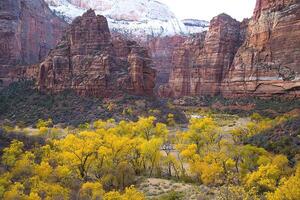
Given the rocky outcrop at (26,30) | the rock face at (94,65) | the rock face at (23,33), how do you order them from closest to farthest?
the rock face at (94,65) < the rock face at (23,33) < the rocky outcrop at (26,30)

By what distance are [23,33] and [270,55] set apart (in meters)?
72.8

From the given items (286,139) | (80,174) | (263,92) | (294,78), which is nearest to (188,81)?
(263,92)

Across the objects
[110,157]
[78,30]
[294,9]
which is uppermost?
[294,9]

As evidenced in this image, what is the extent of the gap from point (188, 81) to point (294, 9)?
49709 millimetres

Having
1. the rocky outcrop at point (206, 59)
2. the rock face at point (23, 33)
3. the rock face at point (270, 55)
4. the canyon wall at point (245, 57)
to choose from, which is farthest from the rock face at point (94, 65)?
the rocky outcrop at point (206, 59)

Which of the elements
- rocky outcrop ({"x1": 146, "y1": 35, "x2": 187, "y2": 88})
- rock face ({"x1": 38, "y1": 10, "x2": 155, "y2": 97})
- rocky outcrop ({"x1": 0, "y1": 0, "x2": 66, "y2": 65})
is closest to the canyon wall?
rock face ({"x1": 38, "y1": 10, "x2": 155, "y2": 97})

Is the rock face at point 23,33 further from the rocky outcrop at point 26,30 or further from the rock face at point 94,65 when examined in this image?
the rock face at point 94,65

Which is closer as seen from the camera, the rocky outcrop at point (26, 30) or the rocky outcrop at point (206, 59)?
the rocky outcrop at point (26, 30)

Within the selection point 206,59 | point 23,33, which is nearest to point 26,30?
point 23,33

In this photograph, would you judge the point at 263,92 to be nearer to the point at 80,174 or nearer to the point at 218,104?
the point at 218,104

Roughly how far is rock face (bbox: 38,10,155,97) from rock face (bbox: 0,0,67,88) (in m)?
18.7

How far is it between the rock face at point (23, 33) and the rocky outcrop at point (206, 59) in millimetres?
46281

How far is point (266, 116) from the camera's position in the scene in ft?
250

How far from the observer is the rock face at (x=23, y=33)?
9775 cm
